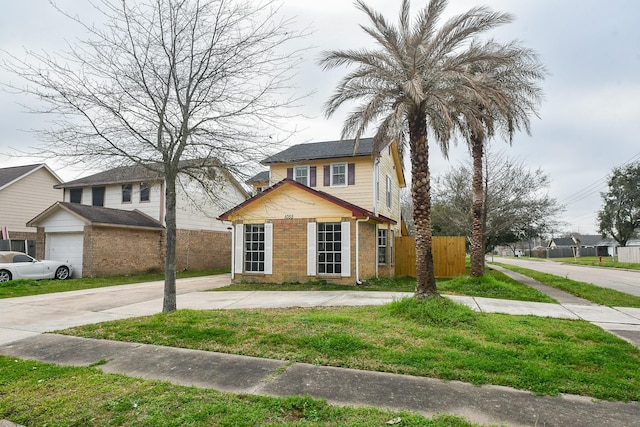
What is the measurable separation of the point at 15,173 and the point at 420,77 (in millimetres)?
25794

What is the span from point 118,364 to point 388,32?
9.00 metres

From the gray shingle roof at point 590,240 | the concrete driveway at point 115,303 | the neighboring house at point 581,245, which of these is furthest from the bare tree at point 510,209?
the gray shingle roof at point 590,240

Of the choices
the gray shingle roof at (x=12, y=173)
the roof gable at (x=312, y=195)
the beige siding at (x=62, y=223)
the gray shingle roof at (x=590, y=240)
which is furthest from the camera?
the gray shingle roof at (x=590, y=240)

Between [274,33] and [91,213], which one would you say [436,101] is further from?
[91,213]

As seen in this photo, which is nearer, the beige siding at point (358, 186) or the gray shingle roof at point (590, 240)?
the beige siding at point (358, 186)

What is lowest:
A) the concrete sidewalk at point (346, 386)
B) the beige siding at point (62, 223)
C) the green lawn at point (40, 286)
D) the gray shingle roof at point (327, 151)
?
the concrete sidewalk at point (346, 386)

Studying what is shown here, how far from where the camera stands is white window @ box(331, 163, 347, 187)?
1692 centimetres

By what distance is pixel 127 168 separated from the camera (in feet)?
27.1

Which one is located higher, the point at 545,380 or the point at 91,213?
the point at 91,213

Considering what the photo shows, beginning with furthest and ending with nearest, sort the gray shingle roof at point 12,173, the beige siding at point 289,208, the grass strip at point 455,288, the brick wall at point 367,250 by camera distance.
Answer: the gray shingle roof at point 12,173 → the brick wall at point 367,250 → the beige siding at point 289,208 → the grass strip at point 455,288

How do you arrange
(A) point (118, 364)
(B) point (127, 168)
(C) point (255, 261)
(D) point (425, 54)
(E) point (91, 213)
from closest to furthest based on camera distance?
(A) point (118, 364) < (B) point (127, 168) < (D) point (425, 54) < (C) point (255, 261) < (E) point (91, 213)

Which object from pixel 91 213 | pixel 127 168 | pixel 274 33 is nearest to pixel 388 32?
pixel 274 33

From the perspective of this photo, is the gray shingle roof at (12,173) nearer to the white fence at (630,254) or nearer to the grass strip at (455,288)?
the grass strip at (455,288)

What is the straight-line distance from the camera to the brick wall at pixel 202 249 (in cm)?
2234
